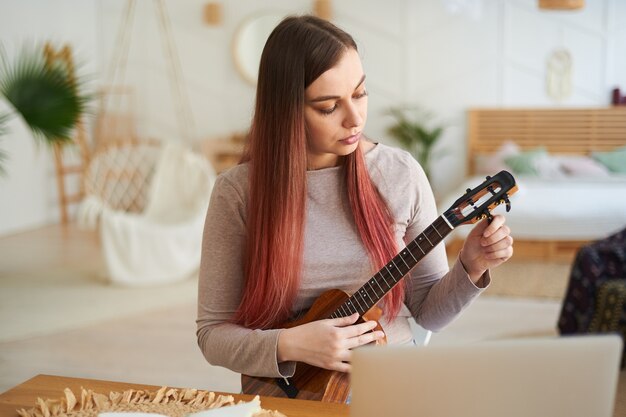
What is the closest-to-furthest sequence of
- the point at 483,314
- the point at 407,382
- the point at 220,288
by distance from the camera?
the point at 407,382
the point at 220,288
the point at 483,314

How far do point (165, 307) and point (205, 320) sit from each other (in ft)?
9.47

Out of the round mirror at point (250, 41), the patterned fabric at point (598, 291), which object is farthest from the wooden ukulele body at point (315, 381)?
the round mirror at point (250, 41)

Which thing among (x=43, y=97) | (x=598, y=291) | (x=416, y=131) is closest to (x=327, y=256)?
(x=598, y=291)

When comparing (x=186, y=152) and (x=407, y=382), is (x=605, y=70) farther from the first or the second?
(x=407, y=382)

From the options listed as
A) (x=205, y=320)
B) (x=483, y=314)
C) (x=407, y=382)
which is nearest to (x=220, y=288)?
(x=205, y=320)

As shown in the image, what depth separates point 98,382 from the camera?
126 centimetres

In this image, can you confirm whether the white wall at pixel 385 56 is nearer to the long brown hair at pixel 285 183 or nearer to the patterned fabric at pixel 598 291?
the patterned fabric at pixel 598 291

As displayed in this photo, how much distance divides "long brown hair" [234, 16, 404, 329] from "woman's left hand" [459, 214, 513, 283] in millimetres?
160

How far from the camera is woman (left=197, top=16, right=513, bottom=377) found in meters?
1.42

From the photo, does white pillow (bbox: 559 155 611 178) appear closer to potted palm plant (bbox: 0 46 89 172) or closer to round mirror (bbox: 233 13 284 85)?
round mirror (bbox: 233 13 284 85)

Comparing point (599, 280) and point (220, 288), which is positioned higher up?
point (220, 288)

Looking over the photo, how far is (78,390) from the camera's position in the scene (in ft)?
4.00

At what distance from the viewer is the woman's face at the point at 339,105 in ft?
4.66

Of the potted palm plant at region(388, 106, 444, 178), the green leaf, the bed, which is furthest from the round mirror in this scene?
the green leaf
